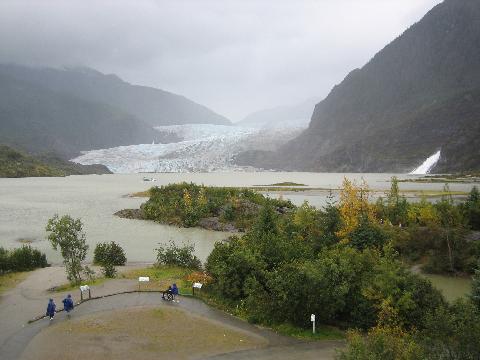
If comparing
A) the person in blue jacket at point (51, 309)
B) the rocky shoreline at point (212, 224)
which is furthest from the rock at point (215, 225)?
the person in blue jacket at point (51, 309)

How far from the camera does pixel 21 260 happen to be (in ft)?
98.1

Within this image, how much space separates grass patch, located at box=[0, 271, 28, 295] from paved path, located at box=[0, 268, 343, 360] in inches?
24.6

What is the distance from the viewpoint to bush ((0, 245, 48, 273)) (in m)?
29.0

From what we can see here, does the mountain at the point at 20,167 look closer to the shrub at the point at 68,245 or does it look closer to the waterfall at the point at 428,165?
the waterfall at the point at 428,165

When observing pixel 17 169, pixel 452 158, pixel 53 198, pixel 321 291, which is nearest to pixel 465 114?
pixel 452 158

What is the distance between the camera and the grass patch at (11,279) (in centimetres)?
2521

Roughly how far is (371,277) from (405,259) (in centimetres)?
1396

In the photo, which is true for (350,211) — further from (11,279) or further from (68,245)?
(11,279)

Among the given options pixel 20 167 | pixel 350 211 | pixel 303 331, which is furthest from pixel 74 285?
pixel 20 167

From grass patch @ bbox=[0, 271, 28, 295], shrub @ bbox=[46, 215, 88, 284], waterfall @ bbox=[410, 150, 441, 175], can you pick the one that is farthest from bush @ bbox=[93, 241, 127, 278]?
waterfall @ bbox=[410, 150, 441, 175]

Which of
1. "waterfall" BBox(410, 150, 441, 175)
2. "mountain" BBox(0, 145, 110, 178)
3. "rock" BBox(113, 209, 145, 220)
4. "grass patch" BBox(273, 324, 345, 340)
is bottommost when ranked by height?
"grass patch" BBox(273, 324, 345, 340)

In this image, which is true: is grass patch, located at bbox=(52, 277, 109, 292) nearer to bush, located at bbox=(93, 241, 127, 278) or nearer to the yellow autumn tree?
bush, located at bbox=(93, 241, 127, 278)

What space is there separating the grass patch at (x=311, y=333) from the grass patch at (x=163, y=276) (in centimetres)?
601

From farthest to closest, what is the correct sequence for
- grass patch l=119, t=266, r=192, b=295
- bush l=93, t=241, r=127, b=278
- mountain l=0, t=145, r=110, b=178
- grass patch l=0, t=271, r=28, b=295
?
mountain l=0, t=145, r=110, b=178 → bush l=93, t=241, r=127, b=278 → grass patch l=0, t=271, r=28, b=295 → grass patch l=119, t=266, r=192, b=295
